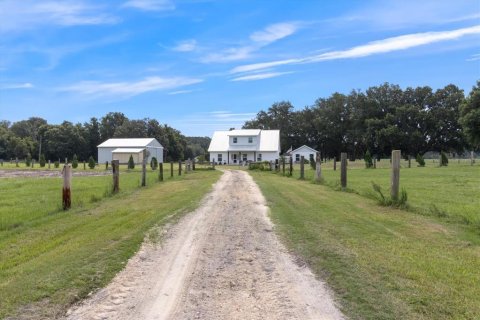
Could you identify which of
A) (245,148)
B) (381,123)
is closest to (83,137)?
(245,148)

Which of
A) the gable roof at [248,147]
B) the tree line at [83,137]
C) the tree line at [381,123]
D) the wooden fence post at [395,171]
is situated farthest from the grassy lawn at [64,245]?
the tree line at [83,137]

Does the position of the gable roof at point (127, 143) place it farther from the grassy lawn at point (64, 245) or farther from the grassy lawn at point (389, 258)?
the grassy lawn at point (389, 258)

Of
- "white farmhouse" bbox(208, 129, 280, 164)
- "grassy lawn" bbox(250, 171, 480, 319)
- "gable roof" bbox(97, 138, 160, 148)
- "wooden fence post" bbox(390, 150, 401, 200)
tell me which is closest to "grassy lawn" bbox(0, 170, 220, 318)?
"grassy lawn" bbox(250, 171, 480, 319)

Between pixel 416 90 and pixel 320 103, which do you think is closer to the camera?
pixel 416 90

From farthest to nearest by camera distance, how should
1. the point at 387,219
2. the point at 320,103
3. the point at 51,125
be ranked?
the point at 51,125, the point at 320,103, the point at 387,219

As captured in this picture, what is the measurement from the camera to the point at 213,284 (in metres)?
5.26

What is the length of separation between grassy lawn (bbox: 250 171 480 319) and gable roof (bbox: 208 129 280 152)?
204 feet

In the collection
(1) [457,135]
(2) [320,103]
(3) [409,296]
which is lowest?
(3) [409,296]

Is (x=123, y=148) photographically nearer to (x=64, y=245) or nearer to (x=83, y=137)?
(x=83, y=137)

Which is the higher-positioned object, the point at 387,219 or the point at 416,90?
the point at 416,90

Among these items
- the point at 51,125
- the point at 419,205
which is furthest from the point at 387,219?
the point at 51,125

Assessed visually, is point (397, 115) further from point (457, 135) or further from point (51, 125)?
point (51, 125)

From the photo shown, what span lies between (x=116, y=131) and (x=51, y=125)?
15543 mm

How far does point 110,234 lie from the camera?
803cm
